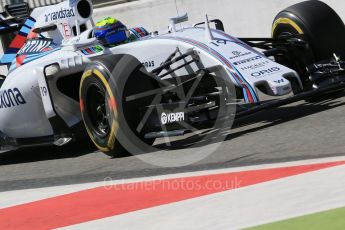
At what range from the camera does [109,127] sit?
7.52 metres

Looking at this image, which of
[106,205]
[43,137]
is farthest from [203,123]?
[43,137]

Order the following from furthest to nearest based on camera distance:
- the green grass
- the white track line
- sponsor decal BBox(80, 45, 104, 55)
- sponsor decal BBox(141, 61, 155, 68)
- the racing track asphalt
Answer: sponsor decal BBox(80, 45, 104, 55)
sponsor decal BBox(141, 61, 155, 68)
the racing track asphalt
the white track line
the green grass

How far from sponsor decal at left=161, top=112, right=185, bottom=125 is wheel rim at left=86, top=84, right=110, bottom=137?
0.71 m

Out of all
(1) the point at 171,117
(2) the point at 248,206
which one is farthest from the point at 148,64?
(2) the point at 248,206

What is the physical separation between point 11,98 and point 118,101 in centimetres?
176

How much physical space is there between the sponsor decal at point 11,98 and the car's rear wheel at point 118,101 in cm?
101

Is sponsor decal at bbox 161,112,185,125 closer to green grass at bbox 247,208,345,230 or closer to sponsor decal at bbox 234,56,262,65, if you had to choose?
sponsor decal at bbox 234,56,262,65

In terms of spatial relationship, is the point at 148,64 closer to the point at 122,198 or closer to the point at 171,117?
the point at 171,117

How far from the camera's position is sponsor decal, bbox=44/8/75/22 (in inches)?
349

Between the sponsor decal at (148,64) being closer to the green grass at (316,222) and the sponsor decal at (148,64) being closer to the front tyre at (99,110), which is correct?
the front tyre at (99,110)

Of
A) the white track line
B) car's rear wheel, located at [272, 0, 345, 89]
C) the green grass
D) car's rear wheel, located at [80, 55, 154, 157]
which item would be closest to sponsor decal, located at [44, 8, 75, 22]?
car's rear wheel, located at [80, 55, 154, 157]

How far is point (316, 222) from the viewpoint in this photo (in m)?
4.14

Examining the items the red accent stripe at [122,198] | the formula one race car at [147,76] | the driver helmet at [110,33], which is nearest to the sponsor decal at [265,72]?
the formula one race car at [147,76]

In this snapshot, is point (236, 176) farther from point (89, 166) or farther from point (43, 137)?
point (43, 137)
